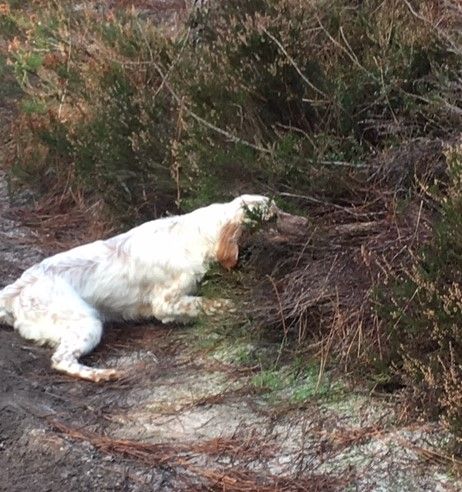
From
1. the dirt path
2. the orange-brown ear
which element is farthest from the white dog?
the dirt path

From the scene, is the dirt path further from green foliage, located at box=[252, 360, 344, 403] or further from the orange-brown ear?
the orange-brown ear

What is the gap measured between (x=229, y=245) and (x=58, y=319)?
1.13 m

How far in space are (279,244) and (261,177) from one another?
0.77 meters

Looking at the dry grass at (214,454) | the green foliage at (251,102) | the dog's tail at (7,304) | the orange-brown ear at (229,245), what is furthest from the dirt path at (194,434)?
the green foliage at (251,102)

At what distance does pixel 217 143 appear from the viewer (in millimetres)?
6172

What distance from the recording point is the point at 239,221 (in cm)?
550

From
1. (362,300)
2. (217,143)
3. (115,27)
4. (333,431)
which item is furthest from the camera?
(115,27)

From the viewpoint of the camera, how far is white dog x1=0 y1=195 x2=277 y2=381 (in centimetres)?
550

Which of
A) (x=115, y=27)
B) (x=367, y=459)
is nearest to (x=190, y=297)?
(x=367, y=459)

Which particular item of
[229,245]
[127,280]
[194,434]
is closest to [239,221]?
[229,245]

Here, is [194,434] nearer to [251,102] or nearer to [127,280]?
[127,280]

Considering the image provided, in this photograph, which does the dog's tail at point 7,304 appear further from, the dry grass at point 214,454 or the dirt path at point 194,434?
the dry grass at point 214,454

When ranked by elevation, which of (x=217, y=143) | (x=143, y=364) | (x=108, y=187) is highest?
(x=217, y=143)

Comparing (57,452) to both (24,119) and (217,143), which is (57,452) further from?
(24,119)
